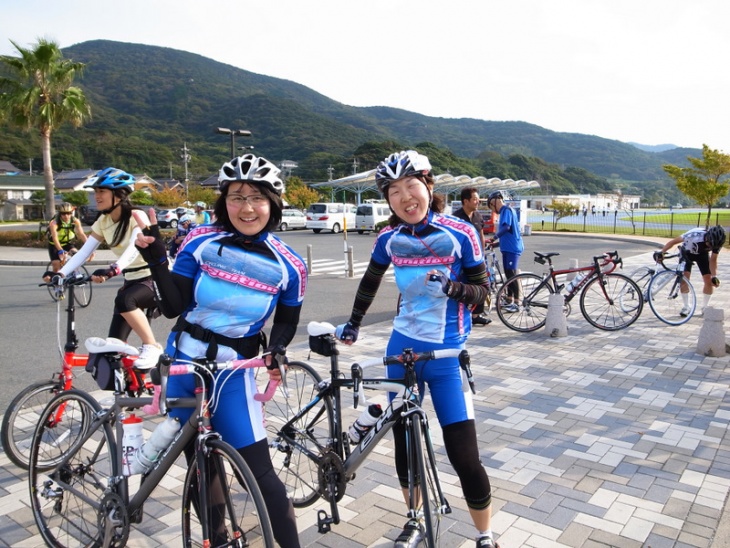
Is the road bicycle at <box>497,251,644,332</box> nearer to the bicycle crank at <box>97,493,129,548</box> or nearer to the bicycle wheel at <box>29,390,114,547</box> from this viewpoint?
the bicycle wheel at <box>29,390,114,547</box>

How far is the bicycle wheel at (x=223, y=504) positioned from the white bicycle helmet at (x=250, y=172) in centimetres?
113

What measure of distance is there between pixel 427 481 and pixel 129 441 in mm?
1385

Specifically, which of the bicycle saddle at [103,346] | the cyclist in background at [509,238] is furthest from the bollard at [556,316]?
the bicycle saddle at [103,346]

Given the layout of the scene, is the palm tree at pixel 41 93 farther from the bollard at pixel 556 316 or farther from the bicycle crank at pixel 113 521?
the bicycle crank at pixel 113 521

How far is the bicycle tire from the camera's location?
8.24 feet

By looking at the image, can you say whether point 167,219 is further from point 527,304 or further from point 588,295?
point 588,295

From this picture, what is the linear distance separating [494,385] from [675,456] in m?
1.89

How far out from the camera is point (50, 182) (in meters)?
24.3

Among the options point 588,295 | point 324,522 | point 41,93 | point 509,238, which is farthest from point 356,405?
point 41,93

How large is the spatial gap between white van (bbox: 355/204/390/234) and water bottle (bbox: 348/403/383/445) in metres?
28.8

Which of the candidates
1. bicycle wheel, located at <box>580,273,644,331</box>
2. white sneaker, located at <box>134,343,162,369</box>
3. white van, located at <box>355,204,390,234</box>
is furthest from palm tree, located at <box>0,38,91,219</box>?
white sneaker, located at <box>134,343,162,369</box>

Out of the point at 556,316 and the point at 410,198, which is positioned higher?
the point at 410,198

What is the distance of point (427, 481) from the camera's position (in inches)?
107

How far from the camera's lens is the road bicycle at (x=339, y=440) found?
8.66 ft
